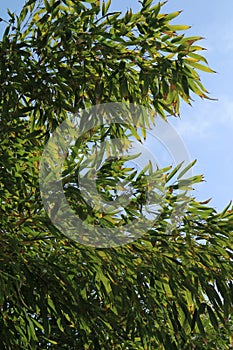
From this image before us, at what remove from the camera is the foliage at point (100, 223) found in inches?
137

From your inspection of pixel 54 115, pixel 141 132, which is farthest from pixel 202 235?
pixel 54 115

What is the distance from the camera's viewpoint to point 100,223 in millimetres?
3484

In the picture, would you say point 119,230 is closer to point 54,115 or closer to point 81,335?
point 81,335

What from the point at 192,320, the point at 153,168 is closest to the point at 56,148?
the point at 153,168

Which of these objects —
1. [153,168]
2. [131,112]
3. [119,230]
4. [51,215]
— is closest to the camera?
[51,215]

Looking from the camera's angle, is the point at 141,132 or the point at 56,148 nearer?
the point at 56,148

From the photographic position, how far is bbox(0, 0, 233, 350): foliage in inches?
137

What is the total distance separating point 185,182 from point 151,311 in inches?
31.1

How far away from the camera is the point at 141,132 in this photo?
4.11 metres

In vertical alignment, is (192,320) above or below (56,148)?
below

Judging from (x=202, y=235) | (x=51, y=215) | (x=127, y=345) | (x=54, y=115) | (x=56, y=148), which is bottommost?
(x=127, y=345)

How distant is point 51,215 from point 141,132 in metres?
1.07

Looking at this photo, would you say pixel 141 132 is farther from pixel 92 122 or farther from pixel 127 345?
pixel 127 345

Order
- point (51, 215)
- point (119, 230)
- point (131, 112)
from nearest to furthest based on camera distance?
point (51, 215) → point (119, 230) → point (131, 112)
